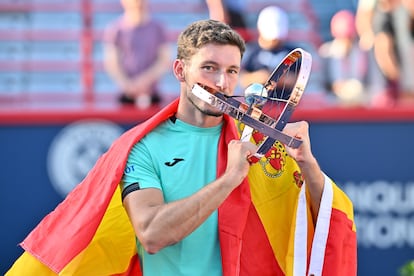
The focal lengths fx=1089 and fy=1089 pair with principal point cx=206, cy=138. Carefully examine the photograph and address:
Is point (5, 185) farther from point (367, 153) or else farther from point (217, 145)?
point (217, 145)

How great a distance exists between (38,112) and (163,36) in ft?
4.19

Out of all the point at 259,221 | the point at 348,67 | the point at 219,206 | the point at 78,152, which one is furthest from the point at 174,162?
the point at 348,67

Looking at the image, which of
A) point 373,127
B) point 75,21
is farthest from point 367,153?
point 75,21

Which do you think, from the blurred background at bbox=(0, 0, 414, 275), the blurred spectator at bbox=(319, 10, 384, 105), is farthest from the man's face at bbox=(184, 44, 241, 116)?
the blurred spectator at bbox=(319, 10, 384, 105)

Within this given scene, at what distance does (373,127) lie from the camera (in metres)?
9.20

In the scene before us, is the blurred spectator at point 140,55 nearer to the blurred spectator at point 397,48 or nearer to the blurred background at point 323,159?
the blurred background at point 323,159

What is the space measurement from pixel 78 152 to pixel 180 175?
4.87 metres

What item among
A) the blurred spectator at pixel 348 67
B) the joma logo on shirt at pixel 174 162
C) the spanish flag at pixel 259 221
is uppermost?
the blurred spectator at pixel 348 67

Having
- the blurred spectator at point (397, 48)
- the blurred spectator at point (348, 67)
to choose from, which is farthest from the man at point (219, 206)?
the blurred spectator at point (397, 48)

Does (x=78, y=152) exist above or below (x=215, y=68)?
below

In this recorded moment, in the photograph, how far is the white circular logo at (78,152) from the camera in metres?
9.05

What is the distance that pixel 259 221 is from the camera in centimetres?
436

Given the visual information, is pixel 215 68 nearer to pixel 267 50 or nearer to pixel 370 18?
pixel 267 50

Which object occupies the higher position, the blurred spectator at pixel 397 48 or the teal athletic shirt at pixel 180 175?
the blurred spectator at pixel 397 48
